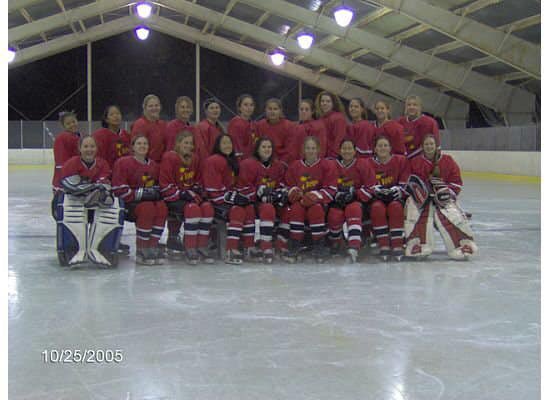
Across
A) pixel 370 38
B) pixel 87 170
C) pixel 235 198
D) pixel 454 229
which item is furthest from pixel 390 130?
pixel 370 38

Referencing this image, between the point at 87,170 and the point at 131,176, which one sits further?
the point at 131,176

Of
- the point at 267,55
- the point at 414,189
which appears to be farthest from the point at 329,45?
the point at 414,189

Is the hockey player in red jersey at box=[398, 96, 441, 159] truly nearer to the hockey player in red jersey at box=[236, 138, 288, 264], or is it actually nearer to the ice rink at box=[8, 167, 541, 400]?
the ice rink at box=[8, 167, 541, 400]

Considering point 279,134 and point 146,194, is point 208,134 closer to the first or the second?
point 279,134

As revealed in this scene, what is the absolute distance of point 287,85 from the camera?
68.2ft

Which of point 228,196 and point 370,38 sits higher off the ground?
point 370,38

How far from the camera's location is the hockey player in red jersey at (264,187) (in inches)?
195

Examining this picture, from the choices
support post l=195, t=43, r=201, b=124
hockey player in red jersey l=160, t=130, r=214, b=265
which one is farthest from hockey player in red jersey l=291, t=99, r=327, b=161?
support post l=195, t=43, r=201, b=124

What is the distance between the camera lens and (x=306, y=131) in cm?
528

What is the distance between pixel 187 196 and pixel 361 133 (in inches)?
64.2

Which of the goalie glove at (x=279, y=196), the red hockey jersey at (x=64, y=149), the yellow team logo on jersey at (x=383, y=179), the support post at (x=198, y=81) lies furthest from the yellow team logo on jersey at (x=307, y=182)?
the support post at (x=198, y=81)

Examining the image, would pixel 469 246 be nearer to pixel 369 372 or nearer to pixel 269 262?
pixel 269 262

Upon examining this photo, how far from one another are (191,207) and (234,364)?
239 cm
